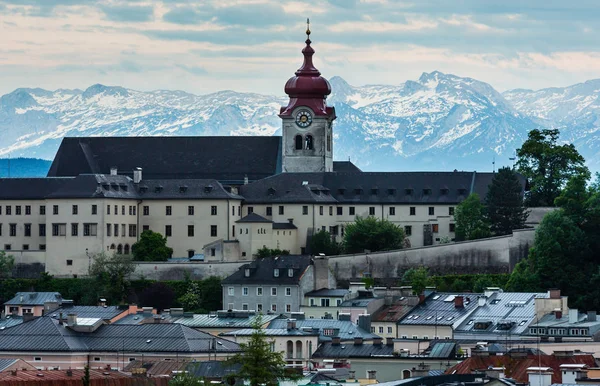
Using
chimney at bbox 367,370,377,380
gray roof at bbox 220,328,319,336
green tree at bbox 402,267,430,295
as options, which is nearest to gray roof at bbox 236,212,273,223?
green tree at bbox 402,267,430,295

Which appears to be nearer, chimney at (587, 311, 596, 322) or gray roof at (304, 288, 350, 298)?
chimney at (587, 311, 596, 322)

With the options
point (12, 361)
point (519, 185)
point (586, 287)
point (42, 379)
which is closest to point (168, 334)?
point (12, 361)

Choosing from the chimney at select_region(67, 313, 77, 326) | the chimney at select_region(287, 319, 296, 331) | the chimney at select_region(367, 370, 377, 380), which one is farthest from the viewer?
the chimney at select_region(67, 313, 77, 326)

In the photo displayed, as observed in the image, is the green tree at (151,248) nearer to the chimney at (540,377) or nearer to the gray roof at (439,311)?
the gray roof at (439,311)

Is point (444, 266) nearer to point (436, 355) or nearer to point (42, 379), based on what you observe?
point (436, 355)

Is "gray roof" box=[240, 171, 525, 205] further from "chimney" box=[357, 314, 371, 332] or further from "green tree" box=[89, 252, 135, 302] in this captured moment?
"chimney" box=[357, 314, 371, 332]

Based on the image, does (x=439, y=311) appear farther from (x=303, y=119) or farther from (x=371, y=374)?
(x=303, y=119)

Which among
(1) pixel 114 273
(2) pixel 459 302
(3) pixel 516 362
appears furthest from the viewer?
(1) pixel 114 273

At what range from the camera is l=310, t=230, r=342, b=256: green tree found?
5266 inches

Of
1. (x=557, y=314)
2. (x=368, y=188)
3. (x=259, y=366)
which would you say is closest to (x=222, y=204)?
(x=368, y=188)

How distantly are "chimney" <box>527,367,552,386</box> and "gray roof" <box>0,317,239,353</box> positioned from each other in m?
26.3

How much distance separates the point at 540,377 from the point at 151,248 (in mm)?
70392

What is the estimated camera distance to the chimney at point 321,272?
125 meters

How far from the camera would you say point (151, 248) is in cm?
13450
